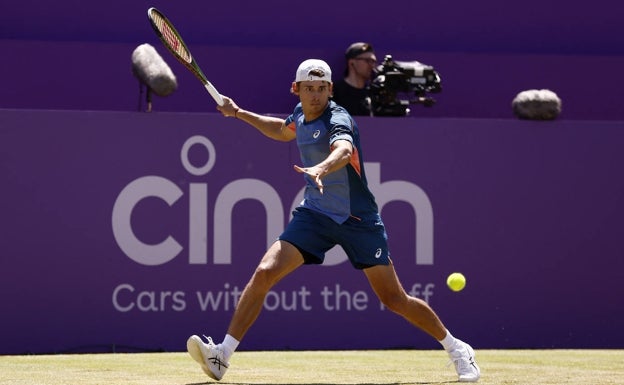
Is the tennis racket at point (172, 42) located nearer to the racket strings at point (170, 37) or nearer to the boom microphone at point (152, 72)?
the racket strings at point (170, 37)

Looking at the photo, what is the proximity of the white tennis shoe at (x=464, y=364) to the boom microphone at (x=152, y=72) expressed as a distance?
12.3 ft

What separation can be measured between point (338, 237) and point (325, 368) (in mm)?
1465

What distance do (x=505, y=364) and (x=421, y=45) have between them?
4135 millimetres

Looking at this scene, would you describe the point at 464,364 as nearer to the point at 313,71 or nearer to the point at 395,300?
the point at 395,300

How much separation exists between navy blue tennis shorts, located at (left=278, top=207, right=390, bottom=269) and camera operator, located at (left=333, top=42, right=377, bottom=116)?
352 cm

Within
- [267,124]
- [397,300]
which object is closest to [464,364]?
[397,300]

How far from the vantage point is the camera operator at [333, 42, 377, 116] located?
10.5 m

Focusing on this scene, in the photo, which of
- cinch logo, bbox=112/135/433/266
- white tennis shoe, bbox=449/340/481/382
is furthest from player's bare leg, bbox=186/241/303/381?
cinch logo, bbox=112/135/433/266

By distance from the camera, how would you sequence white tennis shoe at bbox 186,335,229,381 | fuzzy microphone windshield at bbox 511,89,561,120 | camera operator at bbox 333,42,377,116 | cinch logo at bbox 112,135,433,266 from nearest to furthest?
white tennis shoe at bbox 186,335,229,381, cinch logo at bbox 112,135,433,266, fuzzy microphone windshield at bbox 511,89,561,120, camera operator at bbox 333,42,377,116

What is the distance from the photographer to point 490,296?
33.1 ft

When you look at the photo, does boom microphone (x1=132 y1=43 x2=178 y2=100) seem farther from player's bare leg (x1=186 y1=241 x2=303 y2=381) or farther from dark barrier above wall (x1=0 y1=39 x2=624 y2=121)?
player's bare leg (x1=186 y1=241 x2=303 y2=381)

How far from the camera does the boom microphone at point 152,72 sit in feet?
32.4

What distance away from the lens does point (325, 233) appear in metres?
7.06

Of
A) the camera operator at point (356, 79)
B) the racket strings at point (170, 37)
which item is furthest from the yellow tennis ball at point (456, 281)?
the racket strings at point (170, 37)
